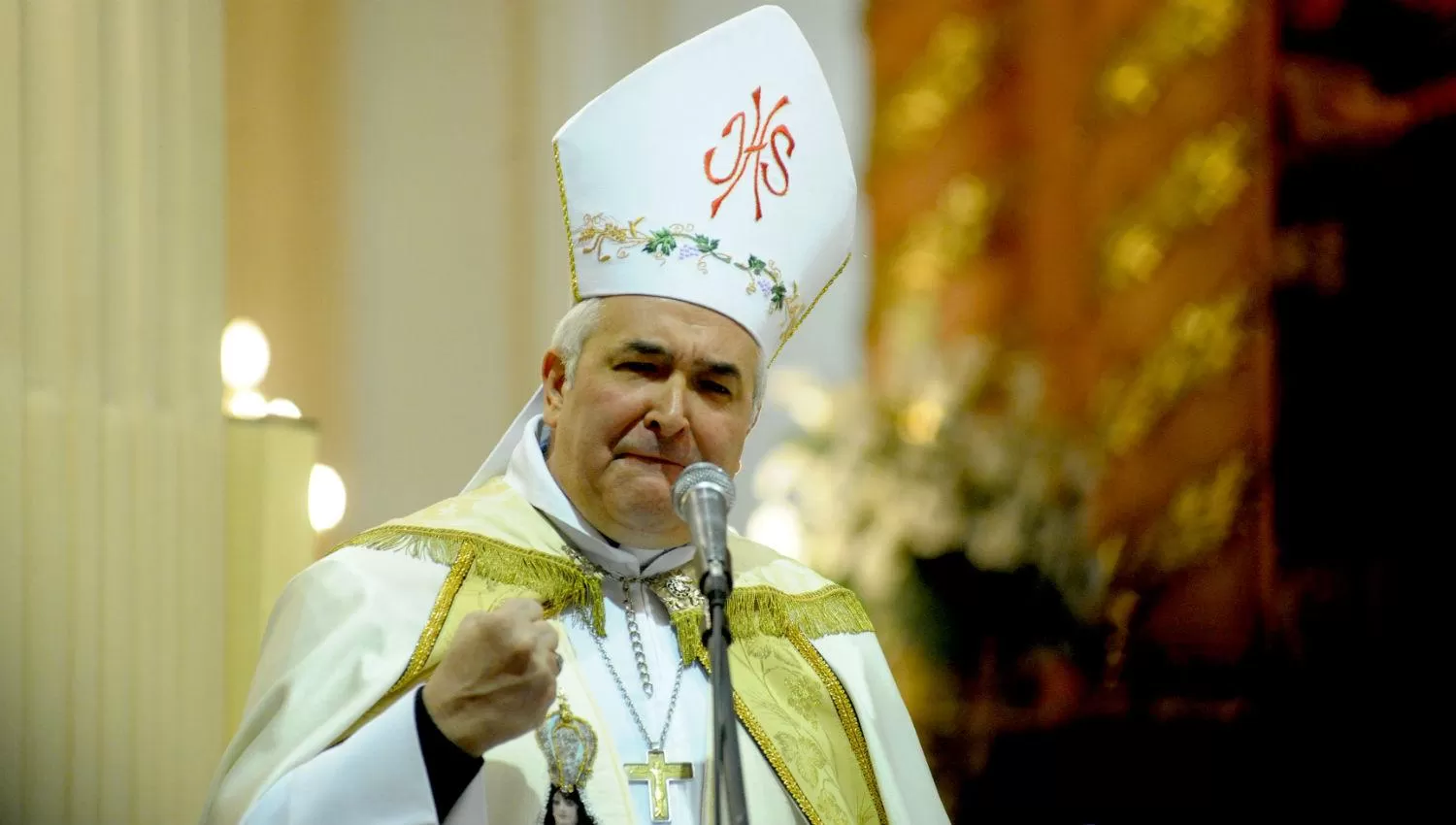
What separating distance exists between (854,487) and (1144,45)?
7.30ft

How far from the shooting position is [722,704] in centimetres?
198

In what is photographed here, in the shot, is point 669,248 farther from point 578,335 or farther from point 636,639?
point 636,639

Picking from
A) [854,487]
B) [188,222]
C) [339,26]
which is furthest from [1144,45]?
[188,222]

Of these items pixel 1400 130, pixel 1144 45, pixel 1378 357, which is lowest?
pixel 1378 357

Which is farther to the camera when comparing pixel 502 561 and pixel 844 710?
pixel 844 710

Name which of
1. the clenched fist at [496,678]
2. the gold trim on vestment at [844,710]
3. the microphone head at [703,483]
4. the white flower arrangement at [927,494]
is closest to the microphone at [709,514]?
the microphone head at [703,483]

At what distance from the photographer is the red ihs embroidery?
3043 mm

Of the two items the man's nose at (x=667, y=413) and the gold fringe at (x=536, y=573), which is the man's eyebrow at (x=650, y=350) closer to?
the man's nose at (x=667, y=413)

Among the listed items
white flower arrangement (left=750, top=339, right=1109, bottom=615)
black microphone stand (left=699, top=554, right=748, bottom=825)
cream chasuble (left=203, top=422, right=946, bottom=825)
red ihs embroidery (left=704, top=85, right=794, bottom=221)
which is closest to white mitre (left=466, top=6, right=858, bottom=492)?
red ihs embroidery (left=704, top=85, right=794, bottom=221)

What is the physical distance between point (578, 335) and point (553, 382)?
10 cm

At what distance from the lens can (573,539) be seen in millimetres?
→ 2893

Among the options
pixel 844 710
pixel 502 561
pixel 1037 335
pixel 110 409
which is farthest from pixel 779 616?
pixel 1037 335

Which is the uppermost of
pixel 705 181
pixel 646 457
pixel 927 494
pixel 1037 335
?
pixel 1037 335

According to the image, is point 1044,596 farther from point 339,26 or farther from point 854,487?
point 339,26
